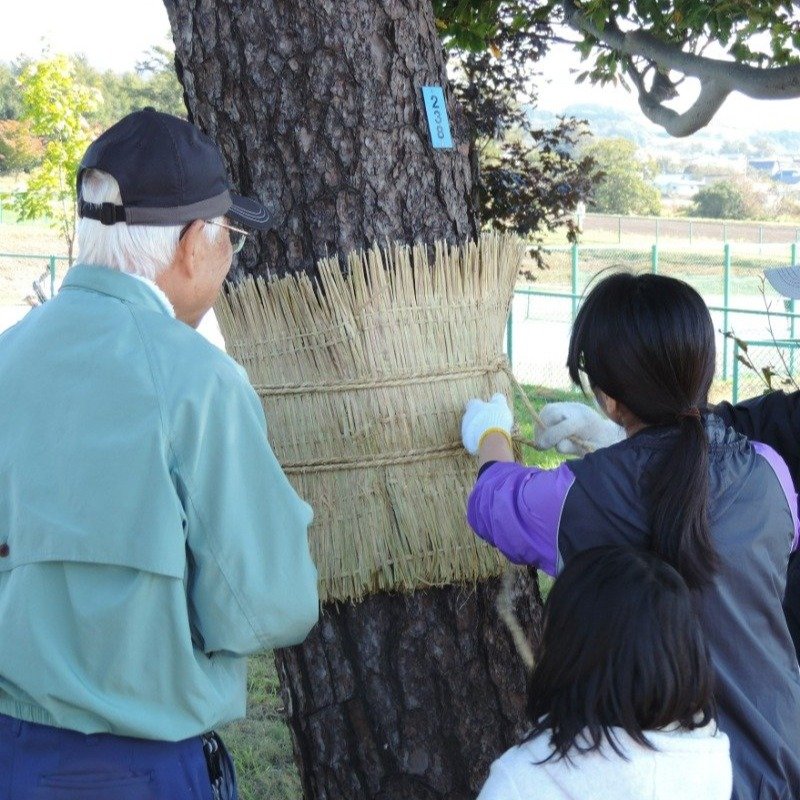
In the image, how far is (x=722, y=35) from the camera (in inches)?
167

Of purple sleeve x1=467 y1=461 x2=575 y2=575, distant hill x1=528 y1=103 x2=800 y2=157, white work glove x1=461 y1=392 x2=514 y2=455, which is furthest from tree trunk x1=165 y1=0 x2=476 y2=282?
distant hill x1=528 y1=103 x2=800 y2=157

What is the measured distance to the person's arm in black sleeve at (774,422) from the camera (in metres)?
2.12

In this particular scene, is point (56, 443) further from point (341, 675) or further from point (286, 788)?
point (286, 788)

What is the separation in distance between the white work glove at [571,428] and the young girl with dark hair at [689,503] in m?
0.33

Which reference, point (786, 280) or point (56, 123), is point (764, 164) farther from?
point (786, 280)

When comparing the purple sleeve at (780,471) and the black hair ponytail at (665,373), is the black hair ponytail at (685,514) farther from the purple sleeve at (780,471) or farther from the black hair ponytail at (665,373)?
the purple sleeve at (780,471)

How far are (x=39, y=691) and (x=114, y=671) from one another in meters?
0.10

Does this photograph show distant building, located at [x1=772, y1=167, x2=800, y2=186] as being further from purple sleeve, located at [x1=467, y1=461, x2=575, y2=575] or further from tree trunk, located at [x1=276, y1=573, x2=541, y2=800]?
purple sleeve, located at [x1=467, y1=461, x2=575, y2=575]

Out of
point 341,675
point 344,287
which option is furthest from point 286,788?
point 344,287

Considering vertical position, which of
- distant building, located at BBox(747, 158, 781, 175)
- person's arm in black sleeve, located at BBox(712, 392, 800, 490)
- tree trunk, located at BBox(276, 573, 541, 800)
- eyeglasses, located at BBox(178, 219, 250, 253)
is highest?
eyeglasses, located at BBox(178, 219, 250, 253)

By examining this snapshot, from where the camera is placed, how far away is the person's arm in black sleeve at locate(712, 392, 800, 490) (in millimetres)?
2115

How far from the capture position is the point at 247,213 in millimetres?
1656

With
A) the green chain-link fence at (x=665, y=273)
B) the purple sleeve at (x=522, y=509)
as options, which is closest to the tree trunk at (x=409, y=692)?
the purple sleeve at (x=522, y=509)

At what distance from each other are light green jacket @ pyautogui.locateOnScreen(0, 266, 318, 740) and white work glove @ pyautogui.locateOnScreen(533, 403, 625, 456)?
2.33 feet
